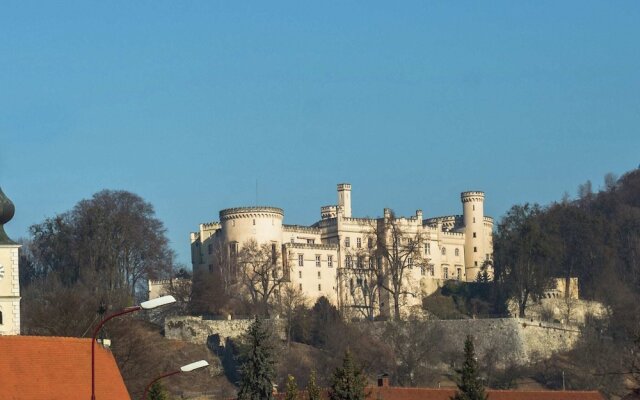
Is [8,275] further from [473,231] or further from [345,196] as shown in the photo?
[473,231]

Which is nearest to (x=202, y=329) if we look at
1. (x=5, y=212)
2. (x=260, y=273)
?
(x=260, y=273)

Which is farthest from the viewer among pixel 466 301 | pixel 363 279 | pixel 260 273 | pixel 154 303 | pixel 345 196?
pixel 345 196

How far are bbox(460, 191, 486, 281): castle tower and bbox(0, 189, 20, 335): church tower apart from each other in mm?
76484

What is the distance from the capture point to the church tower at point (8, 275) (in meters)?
66.6

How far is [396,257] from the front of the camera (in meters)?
127

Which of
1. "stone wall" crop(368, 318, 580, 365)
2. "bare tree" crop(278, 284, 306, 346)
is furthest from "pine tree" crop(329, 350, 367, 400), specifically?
"stone wall" crop(368, 318, 580, 365)

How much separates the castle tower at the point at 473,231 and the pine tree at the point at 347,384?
274ft

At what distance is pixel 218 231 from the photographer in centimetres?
12962

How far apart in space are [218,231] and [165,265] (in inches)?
272

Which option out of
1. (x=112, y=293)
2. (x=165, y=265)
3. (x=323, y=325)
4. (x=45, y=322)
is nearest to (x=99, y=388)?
(x=45, y=322)

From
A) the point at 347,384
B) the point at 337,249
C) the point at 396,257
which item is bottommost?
the point at 347,384

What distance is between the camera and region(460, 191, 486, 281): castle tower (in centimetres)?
14212

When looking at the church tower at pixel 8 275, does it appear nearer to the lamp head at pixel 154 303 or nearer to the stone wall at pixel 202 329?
the lamp head at pixel 154 303

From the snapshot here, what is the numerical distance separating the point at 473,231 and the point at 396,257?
1906 cm
